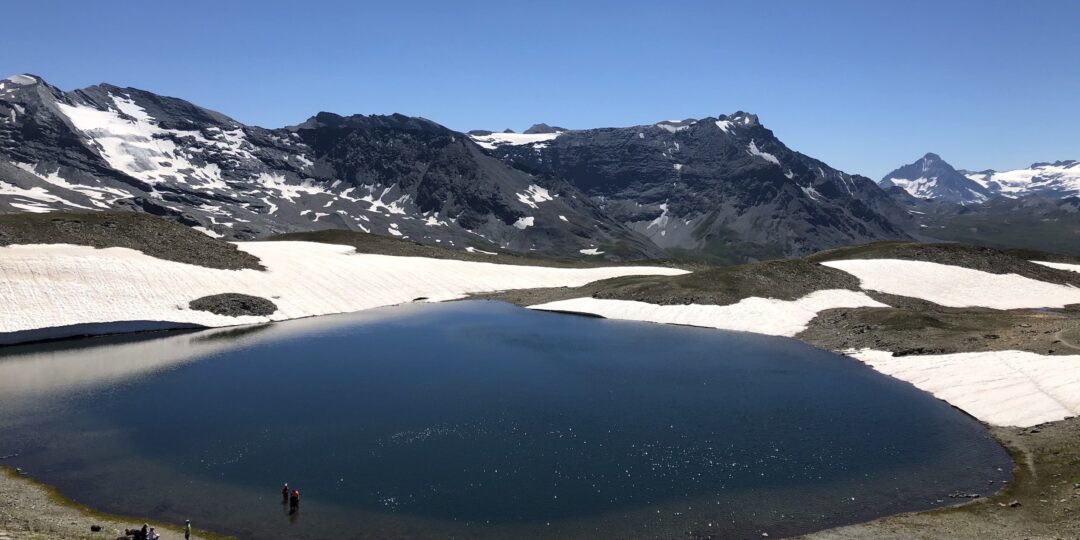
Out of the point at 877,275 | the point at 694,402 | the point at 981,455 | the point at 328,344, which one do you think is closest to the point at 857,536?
the point at 981,455

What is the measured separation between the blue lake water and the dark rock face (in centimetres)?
2155

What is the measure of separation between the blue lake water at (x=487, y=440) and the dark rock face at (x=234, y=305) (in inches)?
848

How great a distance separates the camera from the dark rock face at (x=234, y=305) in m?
103

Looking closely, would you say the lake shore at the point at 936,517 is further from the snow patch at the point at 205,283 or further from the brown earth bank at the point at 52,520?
the snow patch at the point at 205,283

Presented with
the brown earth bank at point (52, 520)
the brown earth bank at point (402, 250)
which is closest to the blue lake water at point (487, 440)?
the brown earth bank at point (52, 520)

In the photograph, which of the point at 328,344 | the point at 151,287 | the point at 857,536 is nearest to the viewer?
the point at 857,536

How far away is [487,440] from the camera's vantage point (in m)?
47.2

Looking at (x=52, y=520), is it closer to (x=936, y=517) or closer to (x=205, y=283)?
(x=936, y=517)

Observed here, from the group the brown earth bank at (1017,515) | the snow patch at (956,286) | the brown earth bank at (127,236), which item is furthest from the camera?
the snow patch at (956,286)

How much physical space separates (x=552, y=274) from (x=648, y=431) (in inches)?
4561

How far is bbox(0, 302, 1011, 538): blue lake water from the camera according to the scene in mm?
36312

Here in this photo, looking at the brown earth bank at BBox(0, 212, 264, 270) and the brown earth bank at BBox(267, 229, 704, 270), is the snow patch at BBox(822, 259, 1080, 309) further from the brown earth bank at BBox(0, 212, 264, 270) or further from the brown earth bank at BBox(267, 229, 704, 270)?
the brown earth bank at BBox(0, 212, 264, 270)

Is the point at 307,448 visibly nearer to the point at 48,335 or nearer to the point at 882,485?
the point at 882,485

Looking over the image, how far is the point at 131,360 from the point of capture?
76125mm
